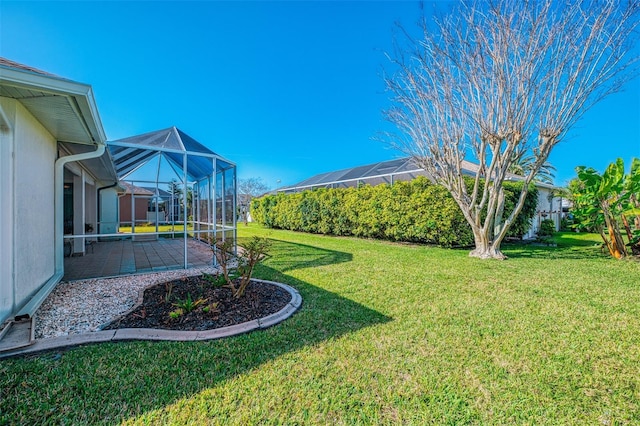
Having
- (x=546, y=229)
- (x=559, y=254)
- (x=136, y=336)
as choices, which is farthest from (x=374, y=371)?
(x=546, y=229)

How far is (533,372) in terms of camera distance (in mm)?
2674

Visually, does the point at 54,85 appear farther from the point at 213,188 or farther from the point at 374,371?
the point at 213,188

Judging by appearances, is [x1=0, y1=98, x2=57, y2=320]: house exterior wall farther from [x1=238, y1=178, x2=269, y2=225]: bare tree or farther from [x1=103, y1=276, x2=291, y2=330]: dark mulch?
[x1=238, y1=178, x2=269, y2=225]: bare tree

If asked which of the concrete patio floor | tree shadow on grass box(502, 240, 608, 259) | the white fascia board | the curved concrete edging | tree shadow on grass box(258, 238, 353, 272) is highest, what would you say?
the white fascia board

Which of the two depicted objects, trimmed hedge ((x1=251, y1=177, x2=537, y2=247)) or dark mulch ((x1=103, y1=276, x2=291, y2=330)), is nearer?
dark mulch ((x1=103, y1=276, x2=291, y2=330))

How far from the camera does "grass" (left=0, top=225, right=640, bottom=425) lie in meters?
2.14

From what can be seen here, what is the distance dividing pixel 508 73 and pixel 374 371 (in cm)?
859

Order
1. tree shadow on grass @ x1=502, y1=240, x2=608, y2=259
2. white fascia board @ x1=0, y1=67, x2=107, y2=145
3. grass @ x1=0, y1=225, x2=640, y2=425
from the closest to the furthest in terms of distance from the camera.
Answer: grass @ x1=0, y1=225, x2=640, y2=425
white fascia board @ x1=0, y1=67, x2=107, y2=145
tree shadow on grass @ x1=502, y1=240, x2=608, y2=259

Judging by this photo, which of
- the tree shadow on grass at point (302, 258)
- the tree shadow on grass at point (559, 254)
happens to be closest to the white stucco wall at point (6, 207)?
the tree shadow on grass at point (302, 258)

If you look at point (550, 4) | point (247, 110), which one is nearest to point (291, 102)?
point (247, 110)

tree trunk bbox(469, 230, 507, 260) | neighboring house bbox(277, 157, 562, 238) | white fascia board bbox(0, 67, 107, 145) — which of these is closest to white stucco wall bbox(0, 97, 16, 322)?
white fascia board bbox(0, 67, 107, 145)

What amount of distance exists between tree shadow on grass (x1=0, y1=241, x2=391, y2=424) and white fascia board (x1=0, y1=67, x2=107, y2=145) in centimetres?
290

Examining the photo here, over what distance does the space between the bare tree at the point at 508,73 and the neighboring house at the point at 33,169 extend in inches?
350

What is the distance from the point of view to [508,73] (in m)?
7.63
